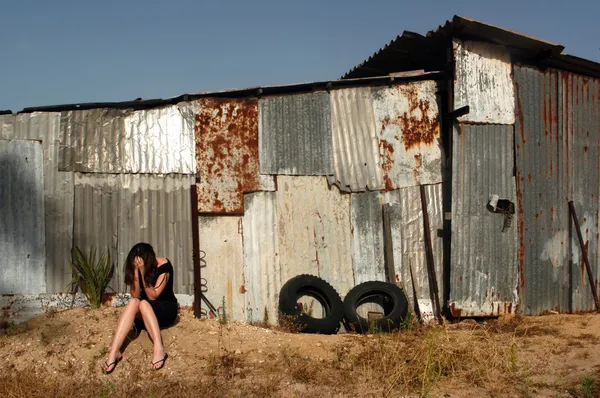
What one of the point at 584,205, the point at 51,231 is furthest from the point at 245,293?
the point at 584,205

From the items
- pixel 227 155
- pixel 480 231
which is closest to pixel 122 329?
pixel 227 155

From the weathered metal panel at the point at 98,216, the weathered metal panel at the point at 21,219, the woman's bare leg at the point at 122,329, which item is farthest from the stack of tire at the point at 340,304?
the weathered metal panel at the point at 21,219

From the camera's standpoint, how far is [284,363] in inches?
280

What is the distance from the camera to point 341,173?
381 inches

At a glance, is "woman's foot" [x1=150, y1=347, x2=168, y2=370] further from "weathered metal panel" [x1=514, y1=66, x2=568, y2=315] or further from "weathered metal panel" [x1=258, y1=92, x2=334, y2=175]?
"weathered metal panel" [x1=514, y1=66, x2=568, y2=315]

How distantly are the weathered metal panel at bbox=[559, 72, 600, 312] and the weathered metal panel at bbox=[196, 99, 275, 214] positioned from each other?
498 centimetres

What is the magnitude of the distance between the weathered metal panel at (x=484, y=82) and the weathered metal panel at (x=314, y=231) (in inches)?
94.2

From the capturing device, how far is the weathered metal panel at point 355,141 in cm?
969

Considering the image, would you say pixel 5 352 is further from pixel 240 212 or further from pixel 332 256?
pixel 332 256

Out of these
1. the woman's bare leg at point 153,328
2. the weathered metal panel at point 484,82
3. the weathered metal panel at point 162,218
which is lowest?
the woman's bare leg at point 153,328

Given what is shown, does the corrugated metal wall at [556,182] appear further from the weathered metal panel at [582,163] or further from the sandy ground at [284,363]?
the sandy ground at [284,363]

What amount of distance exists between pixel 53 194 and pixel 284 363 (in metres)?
4.10

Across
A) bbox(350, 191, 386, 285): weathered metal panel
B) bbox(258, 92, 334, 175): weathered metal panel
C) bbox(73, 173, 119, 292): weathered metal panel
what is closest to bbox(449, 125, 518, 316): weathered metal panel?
bbox(350, 191, 386, 285): weathered metal panel

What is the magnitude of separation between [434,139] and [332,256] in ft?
8.06
